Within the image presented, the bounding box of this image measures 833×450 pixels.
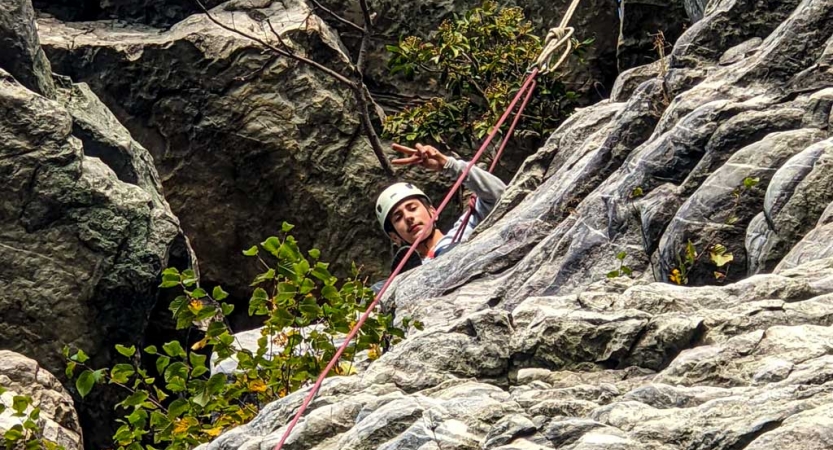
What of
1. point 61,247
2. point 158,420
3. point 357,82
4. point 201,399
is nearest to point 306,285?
point 201,399

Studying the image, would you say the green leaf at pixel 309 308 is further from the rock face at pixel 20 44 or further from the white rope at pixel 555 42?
the rock face at pixel 20 44

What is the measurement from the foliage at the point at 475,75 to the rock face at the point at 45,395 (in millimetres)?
5425

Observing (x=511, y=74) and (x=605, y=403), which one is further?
(x=511, y=74)

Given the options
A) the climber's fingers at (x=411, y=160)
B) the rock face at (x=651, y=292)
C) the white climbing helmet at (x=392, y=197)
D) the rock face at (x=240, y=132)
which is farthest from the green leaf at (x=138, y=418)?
the rock face at (x=240, y=132)

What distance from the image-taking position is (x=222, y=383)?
26.2 ft

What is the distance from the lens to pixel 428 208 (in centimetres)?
1237

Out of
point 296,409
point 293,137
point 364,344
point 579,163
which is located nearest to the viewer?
point 296,409

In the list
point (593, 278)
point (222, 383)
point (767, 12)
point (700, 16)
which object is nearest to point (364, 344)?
point (222, 383)

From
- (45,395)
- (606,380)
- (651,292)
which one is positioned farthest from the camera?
(45,395)

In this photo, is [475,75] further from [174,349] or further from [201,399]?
[201,399]

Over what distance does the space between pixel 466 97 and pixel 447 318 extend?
257 inches

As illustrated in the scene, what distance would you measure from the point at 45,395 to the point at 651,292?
536 centimetres

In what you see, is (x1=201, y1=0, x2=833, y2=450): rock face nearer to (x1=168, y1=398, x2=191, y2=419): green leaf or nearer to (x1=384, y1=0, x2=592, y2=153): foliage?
(x1=168, y1=398, x2=191, y2=419): green leaf

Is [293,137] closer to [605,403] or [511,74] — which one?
[511,74]
